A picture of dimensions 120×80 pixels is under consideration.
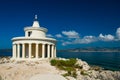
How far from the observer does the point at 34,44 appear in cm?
4419

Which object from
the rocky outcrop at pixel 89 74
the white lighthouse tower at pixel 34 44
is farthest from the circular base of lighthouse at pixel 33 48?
the rocky outcrop at pixel 89 74

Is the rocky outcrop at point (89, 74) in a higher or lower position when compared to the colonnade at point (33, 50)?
lower

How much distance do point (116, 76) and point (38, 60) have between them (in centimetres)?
1823

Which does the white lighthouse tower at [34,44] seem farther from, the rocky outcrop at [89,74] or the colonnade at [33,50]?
the rocky outcrop at [89,74]

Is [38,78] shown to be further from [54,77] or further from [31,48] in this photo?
[31,48]

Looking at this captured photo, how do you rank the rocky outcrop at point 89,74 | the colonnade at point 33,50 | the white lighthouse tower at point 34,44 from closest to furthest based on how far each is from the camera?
1. the rocky outcrop at point 89,74
2. the white lighthouse tower at point 34,44
3. the colonnade at point 33,50

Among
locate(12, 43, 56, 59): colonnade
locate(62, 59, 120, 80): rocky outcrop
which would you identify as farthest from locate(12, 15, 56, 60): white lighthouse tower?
locate(62, 59, 120, 80): rocky outcrop

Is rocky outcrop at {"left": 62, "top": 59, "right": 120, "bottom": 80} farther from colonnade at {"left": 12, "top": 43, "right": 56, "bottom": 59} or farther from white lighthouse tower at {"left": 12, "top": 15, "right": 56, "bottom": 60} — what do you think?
white lighthouse tower at {"left": 12, "top": 15, "right": 56, "bottom": 60}

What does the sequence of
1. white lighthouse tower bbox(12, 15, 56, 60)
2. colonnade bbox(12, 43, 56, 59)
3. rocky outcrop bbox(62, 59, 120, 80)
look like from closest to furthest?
rocky outcrop bbox(62, 59, 120, 80)
white lighthouse tower bbox(12, 15, 56, 60)
colonnade bbox(12, 43, 56, 59)

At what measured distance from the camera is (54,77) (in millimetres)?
27062

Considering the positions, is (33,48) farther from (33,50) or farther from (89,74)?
(89,74)

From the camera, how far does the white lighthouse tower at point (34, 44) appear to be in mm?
41469

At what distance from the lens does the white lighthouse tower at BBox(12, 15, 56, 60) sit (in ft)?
136

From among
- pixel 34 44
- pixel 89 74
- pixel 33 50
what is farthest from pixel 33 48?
pixel 89 74
